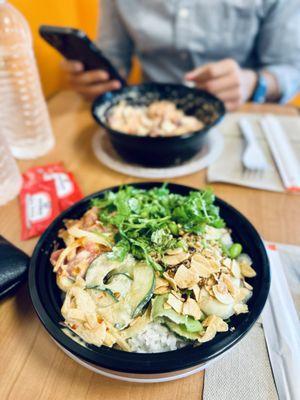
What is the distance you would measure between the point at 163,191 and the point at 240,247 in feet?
0.75

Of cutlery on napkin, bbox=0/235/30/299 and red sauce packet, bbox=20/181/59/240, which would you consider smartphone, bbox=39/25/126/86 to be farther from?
cutlery on napkin, bbox=0/235/30/299

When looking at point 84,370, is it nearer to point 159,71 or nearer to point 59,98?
point 59,98

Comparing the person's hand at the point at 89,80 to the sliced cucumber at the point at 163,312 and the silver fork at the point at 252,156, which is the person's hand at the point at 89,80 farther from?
the sliced cucumber at the point at 163,312

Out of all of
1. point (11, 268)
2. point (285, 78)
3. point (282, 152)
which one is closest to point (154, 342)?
point (11, 268)

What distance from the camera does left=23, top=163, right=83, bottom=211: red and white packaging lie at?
965mm

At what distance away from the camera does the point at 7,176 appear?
0.96 meters

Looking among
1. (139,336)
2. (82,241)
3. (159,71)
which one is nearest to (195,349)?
(139,336)

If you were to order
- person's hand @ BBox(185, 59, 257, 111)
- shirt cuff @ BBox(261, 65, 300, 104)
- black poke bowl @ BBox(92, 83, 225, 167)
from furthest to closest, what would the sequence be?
shirt cuff @ BBox(261, 65, 300, 104) → person's hand @ BBox(185, 59, 257, 111) → black poke bowl @ BBox(92, 83, 225, 167)

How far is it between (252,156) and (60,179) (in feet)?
2.16

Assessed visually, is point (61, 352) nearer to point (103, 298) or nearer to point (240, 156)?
point (103, 298)

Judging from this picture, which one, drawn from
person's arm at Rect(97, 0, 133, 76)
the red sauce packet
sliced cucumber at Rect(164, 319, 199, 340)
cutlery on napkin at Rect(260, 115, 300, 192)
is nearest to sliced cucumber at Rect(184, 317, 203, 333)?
sliced cucumber at Rect(164, 319, 199, 340)

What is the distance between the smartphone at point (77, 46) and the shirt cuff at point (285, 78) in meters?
0.74

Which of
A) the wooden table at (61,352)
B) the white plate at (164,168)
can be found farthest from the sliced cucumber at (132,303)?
the white plate at (164,168)

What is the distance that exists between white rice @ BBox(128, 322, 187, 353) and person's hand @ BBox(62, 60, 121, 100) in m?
1.17
